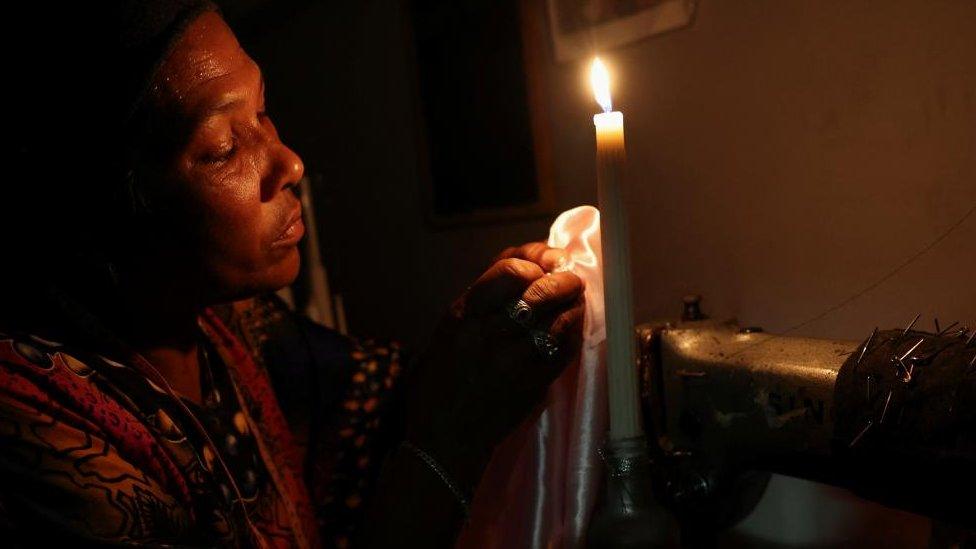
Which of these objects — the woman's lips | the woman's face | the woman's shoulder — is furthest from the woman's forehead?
the woman's shoulder

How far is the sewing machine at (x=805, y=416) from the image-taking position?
490 millimetres

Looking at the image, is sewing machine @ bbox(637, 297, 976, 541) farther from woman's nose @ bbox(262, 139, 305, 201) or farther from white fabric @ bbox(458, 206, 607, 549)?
woman's nose @ bbox(262, 139, 305, 201)

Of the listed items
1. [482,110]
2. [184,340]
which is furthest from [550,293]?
[482,110]

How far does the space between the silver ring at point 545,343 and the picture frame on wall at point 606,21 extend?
0.49 m

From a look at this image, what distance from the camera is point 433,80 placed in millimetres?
1410

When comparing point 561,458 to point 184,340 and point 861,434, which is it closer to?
point 861,434

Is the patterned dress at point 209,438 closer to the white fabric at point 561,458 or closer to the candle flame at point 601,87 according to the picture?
the white fabric at point 561,458

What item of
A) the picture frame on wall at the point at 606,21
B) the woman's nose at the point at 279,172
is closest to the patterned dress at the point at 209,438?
the woman's nose at the point at 279,172

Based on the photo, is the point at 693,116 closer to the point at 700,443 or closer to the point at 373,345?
the point at 700,443

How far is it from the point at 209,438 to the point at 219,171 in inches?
13.7

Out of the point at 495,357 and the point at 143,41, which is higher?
the point at 143,41

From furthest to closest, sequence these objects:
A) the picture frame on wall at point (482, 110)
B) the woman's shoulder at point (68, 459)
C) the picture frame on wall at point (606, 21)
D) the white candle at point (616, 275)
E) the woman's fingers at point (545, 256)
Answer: the picture frame on wall at point (482, 110) < the picture frame on wall at point (606, 21) < the woman's fingers at point (545, 256) < the woman's shoulder at point (68, 459) < the white candle at point (616, 275)

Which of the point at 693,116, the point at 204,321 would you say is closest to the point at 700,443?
the point at 693,116

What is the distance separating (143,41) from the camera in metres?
0.68
